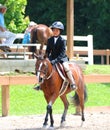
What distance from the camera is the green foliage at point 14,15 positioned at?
2945 centimetres

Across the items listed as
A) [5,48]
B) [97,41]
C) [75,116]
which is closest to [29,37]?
[5,48]

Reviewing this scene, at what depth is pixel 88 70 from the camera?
17281mm

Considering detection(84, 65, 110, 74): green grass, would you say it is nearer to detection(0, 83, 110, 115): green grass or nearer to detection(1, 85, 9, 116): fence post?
detection(0, 83, 110, 115): green grass

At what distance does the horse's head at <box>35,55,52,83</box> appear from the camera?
11180mm

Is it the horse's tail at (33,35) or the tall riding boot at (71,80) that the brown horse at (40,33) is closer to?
the horse's tail at (33,35)

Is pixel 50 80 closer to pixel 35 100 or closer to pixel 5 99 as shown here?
pixel 5 99

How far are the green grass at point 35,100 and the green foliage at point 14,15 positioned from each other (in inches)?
435

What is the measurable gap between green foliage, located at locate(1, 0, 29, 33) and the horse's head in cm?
1804

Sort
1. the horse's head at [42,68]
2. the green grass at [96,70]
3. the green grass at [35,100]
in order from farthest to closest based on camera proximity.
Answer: the green grass at [96,70] < the green grass at [35,100] < the horse's head at [42,68]

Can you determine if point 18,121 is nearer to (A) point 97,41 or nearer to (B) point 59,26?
(B) point 59,26

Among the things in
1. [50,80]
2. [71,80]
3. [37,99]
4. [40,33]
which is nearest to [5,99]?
[71,80]

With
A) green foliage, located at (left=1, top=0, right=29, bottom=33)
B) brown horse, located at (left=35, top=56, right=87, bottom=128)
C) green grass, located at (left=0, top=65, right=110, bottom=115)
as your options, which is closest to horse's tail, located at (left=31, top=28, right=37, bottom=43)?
green grass, located at (left=0, top=65, right=110, bottom=115)

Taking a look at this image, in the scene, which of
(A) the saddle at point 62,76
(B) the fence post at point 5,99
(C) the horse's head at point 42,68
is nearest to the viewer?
(C) the horse's head at point 42,68

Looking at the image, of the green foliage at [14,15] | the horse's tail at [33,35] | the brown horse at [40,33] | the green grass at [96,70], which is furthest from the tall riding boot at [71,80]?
the green foliage at [14,15]
